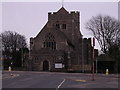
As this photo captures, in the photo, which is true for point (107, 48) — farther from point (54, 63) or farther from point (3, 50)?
point (3, 50)

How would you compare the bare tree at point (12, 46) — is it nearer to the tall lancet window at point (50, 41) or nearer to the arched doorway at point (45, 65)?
the tall lancet window at point (50, 41)

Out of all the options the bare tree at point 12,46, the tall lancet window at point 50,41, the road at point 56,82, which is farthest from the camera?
the bare tree at point 12,46

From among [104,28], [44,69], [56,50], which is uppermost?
[104,28]

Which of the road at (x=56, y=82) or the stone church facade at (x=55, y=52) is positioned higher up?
the stone church facade at (x=55, y=52)

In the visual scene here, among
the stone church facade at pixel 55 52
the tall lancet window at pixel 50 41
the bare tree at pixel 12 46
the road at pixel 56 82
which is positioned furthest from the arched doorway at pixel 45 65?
the road at pixel 56 82

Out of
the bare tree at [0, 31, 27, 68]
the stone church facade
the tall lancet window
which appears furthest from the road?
the bare tree at [0, 31, 27, 68]

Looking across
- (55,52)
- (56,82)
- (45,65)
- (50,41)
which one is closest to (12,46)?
(50,41)

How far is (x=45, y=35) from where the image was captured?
7362cm

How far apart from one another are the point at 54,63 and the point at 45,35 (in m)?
8.08

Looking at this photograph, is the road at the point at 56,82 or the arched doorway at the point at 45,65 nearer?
the road at the point at 56,82

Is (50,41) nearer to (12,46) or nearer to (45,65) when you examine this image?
(45,65)

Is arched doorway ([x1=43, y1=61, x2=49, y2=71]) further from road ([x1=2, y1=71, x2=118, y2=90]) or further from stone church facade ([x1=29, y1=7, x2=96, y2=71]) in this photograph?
road ([x1=2, y1=71, x2=118, y2=90])

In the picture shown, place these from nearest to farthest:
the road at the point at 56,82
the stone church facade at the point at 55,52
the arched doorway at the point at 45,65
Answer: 1. the road at the point at 56,82
2. the stone church facade at the point at 55,52
3. the arched doorway at the point at 45,65

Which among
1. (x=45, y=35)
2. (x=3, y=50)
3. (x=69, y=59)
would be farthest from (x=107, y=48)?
(x=3, y=50)
